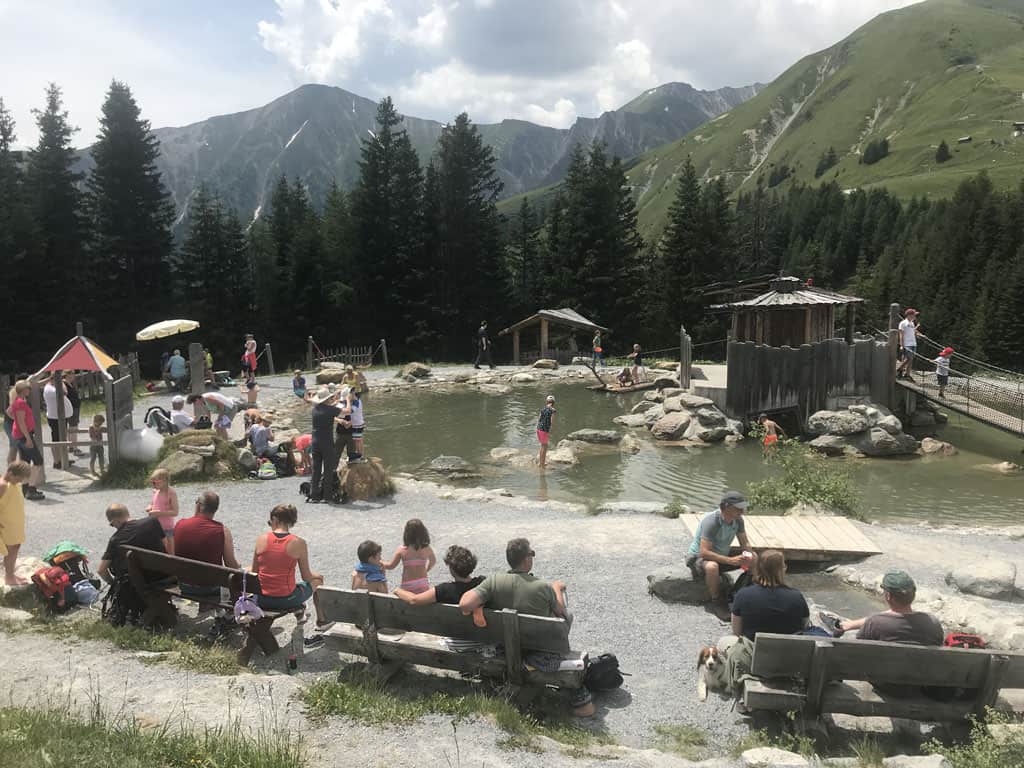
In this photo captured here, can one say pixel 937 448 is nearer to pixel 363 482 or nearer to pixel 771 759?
pixel 363 482

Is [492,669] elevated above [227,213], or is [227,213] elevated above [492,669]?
[227,213]

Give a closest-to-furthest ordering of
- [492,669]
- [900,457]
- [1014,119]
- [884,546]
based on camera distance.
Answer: [492,669] < [884,546] < [900,457] < [1014,119]

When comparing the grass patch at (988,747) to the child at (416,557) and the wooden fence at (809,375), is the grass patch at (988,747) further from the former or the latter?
the wooden fence at (809,375)

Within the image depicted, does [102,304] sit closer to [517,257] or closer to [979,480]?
[517,257]

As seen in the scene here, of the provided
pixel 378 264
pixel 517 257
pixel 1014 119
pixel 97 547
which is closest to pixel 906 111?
pixel 1014 119

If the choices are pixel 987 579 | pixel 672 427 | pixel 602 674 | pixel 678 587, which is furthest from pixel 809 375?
pixel 602 674

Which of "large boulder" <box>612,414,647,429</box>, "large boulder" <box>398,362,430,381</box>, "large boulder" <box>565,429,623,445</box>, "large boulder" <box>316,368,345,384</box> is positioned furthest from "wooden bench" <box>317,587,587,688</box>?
"large boulder" <box>398,362,430,381</box>

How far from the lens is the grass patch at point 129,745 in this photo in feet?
13.5

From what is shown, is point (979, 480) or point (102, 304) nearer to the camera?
point (979, 480)

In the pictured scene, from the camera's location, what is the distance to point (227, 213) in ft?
164

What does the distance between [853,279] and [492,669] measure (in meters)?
101

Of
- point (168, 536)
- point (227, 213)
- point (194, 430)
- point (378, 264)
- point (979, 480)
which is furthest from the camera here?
point (227, 213)

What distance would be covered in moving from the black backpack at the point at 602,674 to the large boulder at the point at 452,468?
1035cm

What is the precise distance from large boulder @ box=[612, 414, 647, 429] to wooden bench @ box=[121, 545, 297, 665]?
16.5 m
